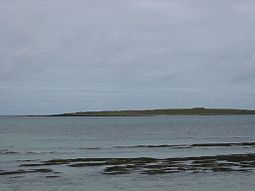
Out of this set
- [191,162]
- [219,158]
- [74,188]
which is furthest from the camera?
[219,158]

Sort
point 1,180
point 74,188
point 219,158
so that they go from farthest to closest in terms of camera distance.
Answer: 1. point 219,158
2. point 1,180
3. point 74,188

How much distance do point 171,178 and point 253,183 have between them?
477cm

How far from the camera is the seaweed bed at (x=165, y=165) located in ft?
109

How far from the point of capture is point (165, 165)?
36.3 m

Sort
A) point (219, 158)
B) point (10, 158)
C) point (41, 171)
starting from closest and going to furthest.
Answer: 1. point (41, 171)
2. point (219, 158)
3. point (10, 158)

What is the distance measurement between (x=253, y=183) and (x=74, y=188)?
949 cm

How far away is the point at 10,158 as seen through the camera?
45.3m

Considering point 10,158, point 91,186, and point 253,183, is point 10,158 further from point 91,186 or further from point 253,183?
point 253,183

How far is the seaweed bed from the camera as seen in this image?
3331 centimetres

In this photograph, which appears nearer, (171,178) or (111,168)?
(171,178)

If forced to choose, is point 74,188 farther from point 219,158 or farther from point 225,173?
point 219,158

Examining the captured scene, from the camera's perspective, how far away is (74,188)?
26.7m

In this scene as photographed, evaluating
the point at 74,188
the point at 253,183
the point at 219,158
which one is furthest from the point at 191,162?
the point at 74,188

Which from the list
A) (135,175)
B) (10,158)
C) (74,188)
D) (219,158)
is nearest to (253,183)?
(135,175)
